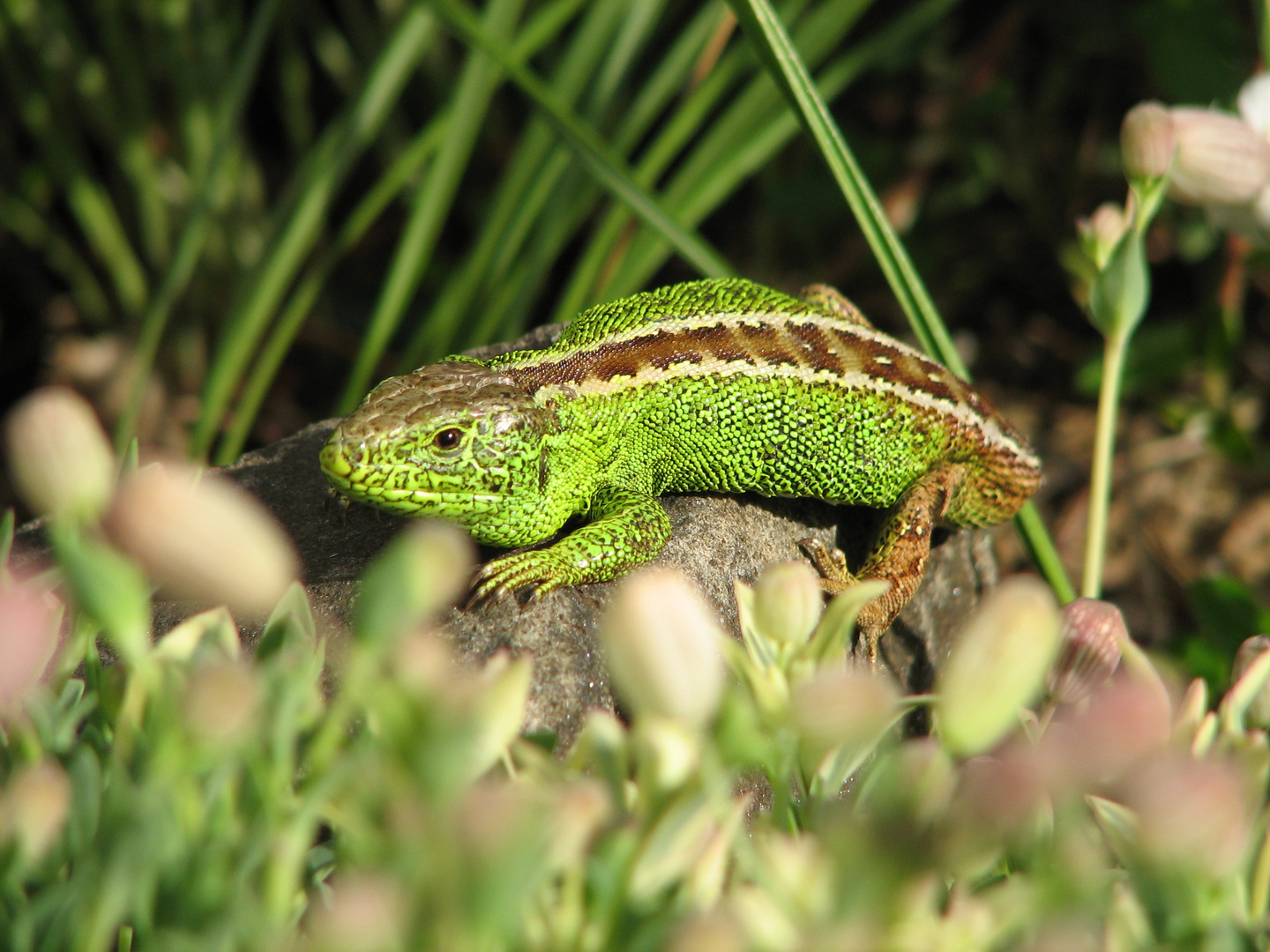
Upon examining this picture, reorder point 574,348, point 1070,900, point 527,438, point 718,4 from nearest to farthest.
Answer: point 1070,900 < point 527,438 < point 574,348 < point 718,4

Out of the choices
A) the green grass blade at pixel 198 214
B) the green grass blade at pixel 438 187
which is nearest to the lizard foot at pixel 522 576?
the green grass blade at pixel 438 187

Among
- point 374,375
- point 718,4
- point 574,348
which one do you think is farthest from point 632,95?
point 574,348

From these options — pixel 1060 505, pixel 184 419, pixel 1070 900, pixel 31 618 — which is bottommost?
pixel 1060 505

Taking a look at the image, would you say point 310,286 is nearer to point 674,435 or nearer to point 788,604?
point 674,435

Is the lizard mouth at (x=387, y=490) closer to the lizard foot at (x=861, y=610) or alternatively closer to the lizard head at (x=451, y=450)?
the lizard head at (x=451, y=450)

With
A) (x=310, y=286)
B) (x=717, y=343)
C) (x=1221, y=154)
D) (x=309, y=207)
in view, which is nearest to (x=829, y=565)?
(x=717, y=343)

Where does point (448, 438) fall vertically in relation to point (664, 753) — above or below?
below

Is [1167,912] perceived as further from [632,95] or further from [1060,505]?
[632,95]

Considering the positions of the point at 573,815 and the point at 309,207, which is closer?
the point at 573,815
